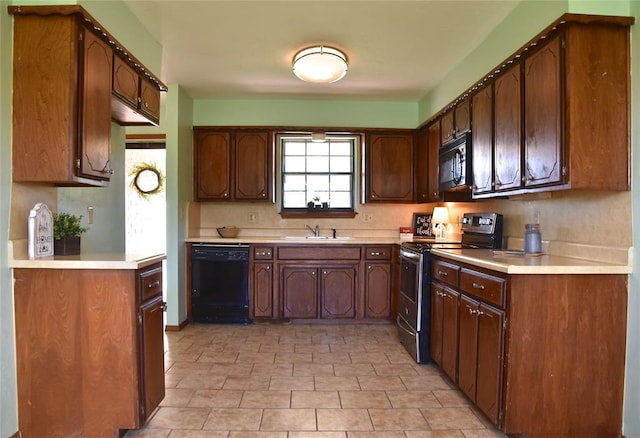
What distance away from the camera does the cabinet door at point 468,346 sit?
7.65ft

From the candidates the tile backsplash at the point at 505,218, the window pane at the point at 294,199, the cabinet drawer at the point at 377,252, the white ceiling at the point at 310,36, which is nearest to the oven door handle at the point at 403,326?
the cabinet drawer at the point at 377,252

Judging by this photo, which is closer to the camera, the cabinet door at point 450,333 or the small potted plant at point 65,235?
the small potted plant at point 65,235

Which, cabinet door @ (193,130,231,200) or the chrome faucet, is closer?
cabinet door @ (193,130,231,200)

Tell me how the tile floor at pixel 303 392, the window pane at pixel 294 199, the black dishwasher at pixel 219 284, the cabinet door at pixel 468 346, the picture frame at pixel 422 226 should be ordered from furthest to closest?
the window pane at pixel 294 199
the picture frame at pixel 422 226
the black dishwasher at pixel 219 284
the cabinet door at pixel 468 346
the tile floor at pixel 303 392

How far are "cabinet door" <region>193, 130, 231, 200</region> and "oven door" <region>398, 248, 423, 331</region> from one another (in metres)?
2.16

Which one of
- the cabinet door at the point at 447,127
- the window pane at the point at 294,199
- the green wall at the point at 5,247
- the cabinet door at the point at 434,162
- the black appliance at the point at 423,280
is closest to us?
the green wall at the point at 5,247

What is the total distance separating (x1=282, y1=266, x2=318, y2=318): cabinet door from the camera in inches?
168

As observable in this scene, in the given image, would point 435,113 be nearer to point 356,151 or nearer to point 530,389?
point 356,151

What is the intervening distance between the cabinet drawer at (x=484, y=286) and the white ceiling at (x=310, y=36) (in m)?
1.73

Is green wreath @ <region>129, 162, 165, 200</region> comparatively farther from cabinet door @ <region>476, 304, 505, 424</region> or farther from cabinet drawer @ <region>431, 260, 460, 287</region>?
cabinet door @ <region>476, 304, 505, 424</region>

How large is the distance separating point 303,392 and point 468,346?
Answer: 1106mm

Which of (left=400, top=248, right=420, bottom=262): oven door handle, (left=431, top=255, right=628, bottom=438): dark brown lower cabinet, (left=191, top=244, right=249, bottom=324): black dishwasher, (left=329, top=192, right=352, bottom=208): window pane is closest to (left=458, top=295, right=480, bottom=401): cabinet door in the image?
(left=431, top=255, right=628, bottom=438): dark brown lower cabinet

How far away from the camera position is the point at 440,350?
2.89 meters

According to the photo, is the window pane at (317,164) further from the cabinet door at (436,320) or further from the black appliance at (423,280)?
the cabinet door at (436,320)
